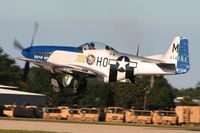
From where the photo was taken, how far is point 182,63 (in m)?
46.6

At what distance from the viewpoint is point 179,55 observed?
155 feet

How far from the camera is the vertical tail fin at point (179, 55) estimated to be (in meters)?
46.5

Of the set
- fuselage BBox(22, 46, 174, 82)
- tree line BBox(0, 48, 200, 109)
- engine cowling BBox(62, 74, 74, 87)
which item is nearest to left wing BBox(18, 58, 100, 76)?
fuselage BBox(22, 46, 174, 82)

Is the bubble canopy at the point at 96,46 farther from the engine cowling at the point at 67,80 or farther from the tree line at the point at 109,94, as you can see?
the tree line at the point at 109,94

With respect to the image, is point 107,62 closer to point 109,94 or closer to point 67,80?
point 67,80

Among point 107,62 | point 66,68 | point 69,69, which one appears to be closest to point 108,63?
point 107,62

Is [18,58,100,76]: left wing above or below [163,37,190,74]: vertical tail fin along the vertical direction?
Result: below

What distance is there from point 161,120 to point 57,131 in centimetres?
2566

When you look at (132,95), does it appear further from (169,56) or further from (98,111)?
(169,56)

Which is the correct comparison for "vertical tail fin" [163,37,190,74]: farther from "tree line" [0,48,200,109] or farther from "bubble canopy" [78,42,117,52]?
"tree line" [0,48,200,109]

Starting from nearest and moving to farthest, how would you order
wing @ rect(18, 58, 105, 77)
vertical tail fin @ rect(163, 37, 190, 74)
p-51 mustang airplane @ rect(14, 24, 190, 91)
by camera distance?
vertical tail fin @ rect(163, 37, 190, 74)
p-51 mustang airplane @ rect(14, 24, 190, 91)
wing @ rect(18, 58, 105, 77)

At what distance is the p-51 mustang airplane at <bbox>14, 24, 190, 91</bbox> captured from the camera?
46.8m

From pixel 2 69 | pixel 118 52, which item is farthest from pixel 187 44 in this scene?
pixel 2 69

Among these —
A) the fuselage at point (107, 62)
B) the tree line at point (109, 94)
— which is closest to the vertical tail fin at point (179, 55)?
the fuselage at point (107, 62)
